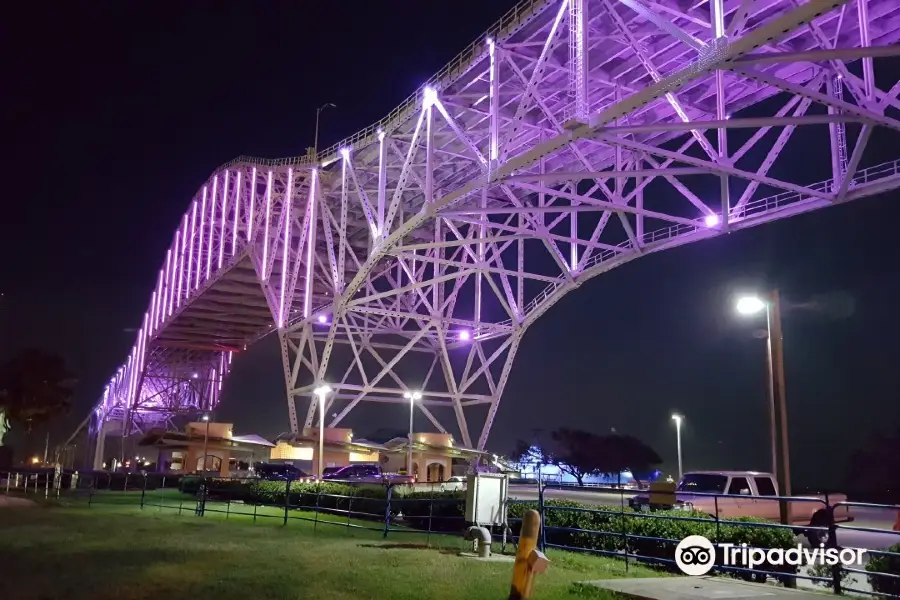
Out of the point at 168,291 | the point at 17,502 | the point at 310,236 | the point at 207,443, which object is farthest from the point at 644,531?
the point at 168,291

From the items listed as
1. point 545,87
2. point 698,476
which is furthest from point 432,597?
point 545,87

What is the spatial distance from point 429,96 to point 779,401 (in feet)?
56.8

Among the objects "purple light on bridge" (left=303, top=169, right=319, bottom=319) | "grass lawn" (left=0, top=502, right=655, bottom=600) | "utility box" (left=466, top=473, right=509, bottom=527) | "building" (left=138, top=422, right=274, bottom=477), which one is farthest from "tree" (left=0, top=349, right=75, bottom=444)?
"utility box" (left=466, top=473, right=509, bottom=527)

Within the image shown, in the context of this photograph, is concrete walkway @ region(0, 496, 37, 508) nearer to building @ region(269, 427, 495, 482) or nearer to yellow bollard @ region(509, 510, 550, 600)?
building @ region(269, 427, 495, 482)

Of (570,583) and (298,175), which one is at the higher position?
(298,175)

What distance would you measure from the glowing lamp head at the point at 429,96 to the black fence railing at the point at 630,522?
13.4 metres

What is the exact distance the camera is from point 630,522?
1437 cm

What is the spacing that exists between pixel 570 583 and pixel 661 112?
63.5 feet

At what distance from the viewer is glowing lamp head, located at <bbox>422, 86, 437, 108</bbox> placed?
2650 cm

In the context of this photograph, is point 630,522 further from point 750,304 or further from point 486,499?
point 750,304

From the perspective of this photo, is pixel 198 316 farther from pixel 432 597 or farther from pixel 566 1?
pixel 432 597

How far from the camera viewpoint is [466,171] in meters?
33.9

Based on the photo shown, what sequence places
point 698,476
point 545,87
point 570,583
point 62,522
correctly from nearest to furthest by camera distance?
point 570,583, point 62,522, point 698,476, point 545,87

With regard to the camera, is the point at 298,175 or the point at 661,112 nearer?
the point at 661,112
